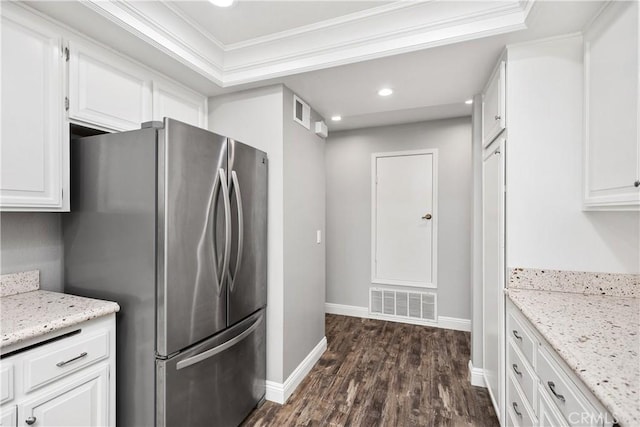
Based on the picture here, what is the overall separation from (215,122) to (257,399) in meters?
2.14

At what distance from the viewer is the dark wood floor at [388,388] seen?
2.06m

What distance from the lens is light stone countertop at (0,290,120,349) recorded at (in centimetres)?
114

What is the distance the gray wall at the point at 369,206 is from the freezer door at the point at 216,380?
2.04 m

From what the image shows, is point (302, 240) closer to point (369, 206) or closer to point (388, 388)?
point (388, 388)

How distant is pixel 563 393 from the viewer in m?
1.02

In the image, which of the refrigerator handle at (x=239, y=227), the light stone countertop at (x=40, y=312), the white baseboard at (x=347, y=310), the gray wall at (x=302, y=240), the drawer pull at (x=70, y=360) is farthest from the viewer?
the white baseboard at (x=347, y=310)

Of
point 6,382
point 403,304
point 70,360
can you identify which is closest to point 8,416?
point 6,382

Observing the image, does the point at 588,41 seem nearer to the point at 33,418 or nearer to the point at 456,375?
the point at 456,375

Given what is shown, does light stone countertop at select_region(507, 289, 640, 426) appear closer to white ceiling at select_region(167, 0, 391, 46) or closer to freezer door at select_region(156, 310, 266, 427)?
freezer door at select_region(156, 310, 266, 427)

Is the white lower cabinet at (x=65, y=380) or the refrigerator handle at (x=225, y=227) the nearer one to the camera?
the white lower cabinet at (x=65, y=380)

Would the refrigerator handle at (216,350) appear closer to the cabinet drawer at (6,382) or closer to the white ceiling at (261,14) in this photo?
the cabinet drawer at (6,382)

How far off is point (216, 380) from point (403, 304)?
2668mm

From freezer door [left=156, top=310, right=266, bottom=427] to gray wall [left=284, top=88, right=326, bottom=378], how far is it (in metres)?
0.28

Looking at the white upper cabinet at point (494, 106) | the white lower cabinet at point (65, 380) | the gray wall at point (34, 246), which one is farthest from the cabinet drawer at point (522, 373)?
the gray wall at point (34, 246)
